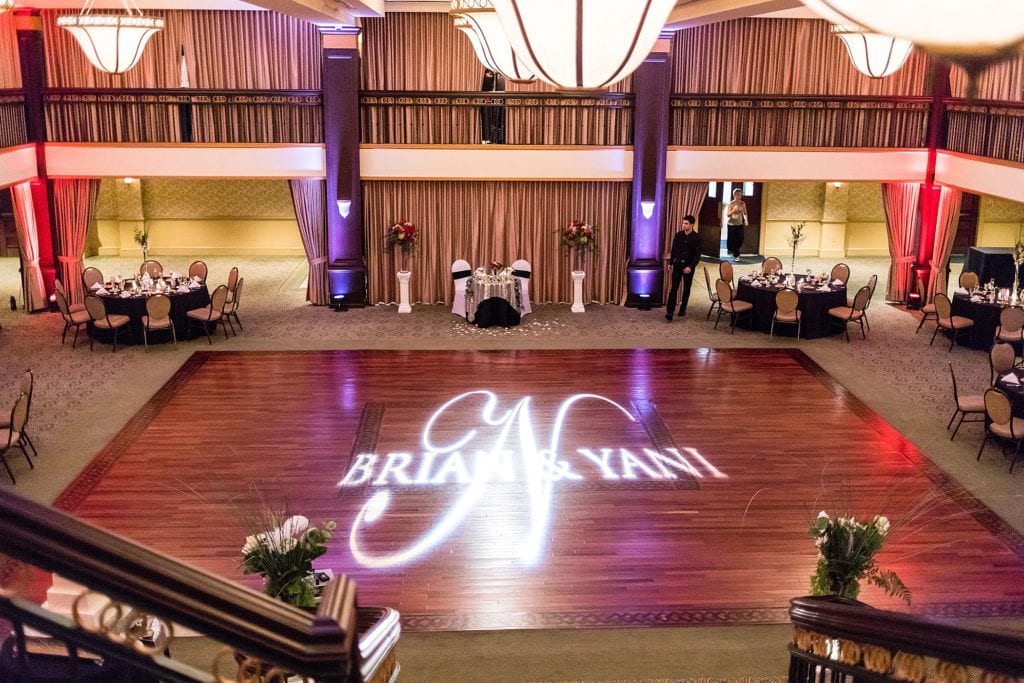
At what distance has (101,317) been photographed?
11.8 m

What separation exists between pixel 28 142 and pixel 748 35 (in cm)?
1061

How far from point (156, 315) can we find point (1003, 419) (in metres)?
9.47

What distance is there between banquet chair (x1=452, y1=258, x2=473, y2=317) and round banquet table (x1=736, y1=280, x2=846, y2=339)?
3.94 meters

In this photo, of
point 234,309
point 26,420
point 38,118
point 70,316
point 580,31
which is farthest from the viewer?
point 38,118

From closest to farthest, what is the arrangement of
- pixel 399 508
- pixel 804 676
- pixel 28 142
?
pixel 804 676
pixel 399 508
pixel 28 142

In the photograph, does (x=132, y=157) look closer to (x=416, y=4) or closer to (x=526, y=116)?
(x=416, y=4)

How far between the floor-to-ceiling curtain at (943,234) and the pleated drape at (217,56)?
949 centimetres

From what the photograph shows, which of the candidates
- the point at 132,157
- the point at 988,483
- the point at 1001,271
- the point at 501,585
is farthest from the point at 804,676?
the point at 1001,271

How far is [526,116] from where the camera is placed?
47.1 ft

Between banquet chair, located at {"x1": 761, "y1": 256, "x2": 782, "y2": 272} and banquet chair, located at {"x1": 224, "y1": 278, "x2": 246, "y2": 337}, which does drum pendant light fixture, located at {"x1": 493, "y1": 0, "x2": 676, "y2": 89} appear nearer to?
banquet chair, located at {"x1": 224, "y1": 278, "x2": 246, "y2": 337}

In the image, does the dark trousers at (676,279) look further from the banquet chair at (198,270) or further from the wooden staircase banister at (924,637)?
the wooden staircase banister at (924,637)

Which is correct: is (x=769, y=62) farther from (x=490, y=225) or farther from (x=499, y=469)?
(x=499, y=469)

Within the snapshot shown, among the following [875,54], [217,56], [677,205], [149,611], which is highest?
[217,56]

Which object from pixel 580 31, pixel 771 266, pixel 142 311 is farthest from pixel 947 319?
pixel 580 31
